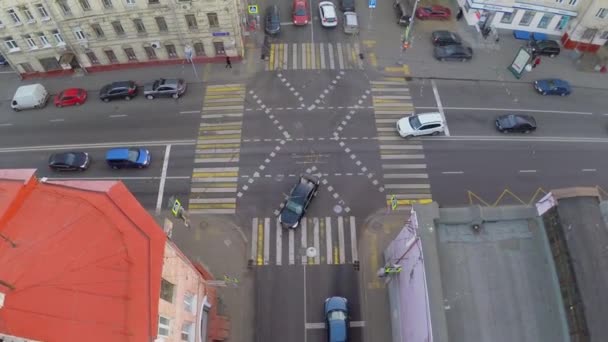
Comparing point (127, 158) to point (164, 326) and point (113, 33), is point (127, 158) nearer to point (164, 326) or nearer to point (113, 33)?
point (113, 33)

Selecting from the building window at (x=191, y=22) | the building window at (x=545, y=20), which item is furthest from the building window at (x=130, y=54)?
the building window at (x=545, y=20)

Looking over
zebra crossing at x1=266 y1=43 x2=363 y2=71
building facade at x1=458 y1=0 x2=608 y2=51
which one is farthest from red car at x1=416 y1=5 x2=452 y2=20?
zebra crossing at x1=266 y1=43 x2=363 y2=71

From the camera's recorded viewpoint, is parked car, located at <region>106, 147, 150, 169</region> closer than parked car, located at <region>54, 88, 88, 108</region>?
Yes

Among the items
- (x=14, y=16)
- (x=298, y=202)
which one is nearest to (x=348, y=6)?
(x=298, y=202)

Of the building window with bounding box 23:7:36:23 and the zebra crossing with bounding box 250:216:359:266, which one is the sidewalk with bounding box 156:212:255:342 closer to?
the zebra crossing with bounding box 250:216:359:266

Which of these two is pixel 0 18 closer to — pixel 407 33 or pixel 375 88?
pixel 375 88
